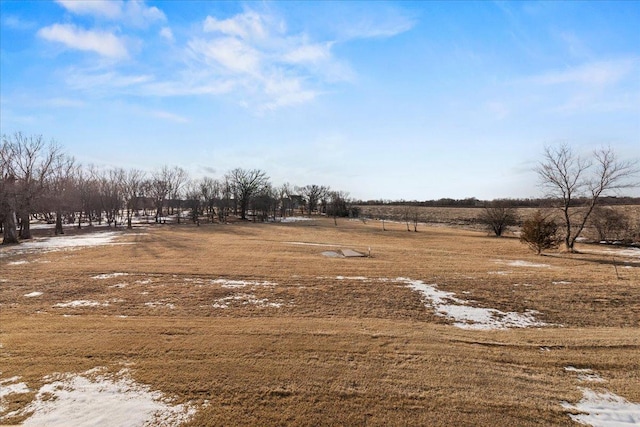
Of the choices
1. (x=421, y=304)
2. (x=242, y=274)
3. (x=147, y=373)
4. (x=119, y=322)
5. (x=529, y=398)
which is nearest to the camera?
(x=529, y=398)

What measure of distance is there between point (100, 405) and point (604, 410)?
840 centimetres

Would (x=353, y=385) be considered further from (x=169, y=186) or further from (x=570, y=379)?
(x=169, y=186)

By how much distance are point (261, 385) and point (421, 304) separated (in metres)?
6.75

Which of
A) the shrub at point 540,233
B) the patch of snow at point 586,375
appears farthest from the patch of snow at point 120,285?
the shrub at point 540,233

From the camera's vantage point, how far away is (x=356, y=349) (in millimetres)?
6840

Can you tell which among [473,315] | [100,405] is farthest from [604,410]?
[100,405]

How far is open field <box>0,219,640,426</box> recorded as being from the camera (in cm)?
495

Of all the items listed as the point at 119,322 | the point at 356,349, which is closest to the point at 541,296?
the point at 356,349

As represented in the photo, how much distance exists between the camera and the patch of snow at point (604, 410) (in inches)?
186

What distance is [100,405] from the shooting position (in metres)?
4.93

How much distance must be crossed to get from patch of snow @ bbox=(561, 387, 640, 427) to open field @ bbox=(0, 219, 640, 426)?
0.10 ft

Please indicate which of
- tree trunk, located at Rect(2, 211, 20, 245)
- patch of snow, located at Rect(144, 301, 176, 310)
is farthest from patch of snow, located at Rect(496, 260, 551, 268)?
tree trunk, located at Rect(2, 211, 20, 245)

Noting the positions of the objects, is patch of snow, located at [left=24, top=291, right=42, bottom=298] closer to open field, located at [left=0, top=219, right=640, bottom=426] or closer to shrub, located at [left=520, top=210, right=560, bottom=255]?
open field, located at [left=0, top=219, right=640, bottom=426]

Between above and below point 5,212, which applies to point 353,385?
below
